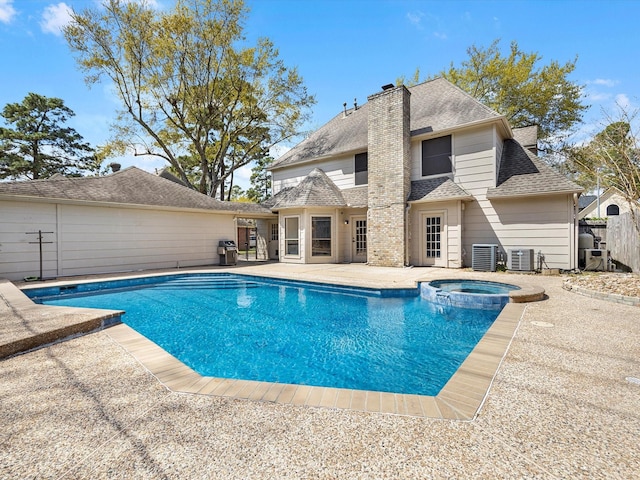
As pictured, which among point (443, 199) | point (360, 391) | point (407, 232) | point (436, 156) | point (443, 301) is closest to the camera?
point (360, 391)

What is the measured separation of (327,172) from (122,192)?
849 centimetres

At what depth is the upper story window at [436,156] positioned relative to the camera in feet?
36.1

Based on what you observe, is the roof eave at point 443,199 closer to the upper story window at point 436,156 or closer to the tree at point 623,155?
the upper story window at point 436,156

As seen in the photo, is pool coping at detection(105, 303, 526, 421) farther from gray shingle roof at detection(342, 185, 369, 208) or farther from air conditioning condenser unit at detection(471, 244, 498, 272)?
gray shingle roof at detection(342, 185, 369, 208)

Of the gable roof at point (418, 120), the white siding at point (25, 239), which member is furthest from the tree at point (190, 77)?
the white siding at point (25, 239)

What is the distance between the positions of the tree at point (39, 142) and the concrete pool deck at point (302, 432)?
25.9m

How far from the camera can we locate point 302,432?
6.34 ft

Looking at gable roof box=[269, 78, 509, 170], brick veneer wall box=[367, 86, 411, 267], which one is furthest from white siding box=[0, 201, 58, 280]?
brick veneer wall box=[367, 86, 411, 267]

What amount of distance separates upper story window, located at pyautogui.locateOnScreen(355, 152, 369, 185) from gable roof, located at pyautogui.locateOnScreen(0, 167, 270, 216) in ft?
14.8

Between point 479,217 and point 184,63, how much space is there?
16.9 metres

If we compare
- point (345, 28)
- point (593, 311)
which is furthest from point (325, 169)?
point (593, 311)

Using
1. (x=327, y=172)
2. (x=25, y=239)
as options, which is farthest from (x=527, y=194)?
(x=25, y=239)

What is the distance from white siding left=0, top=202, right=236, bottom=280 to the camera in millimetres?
8445

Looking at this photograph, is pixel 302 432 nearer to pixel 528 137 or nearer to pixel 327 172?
pixel 327 172
